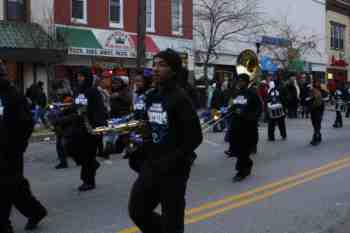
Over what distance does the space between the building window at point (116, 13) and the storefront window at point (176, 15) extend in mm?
3828

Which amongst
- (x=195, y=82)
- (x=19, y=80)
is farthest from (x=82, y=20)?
(x=195, y=82)

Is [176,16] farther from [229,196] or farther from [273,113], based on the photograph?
[229,196]

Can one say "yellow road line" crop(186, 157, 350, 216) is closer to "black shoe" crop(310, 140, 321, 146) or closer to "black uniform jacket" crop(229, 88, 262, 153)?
"black uniform jacket" crop(229, 88, 262, 153)

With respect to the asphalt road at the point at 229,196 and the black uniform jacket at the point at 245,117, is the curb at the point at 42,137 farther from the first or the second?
the black uniform jacket at the point at 245,117

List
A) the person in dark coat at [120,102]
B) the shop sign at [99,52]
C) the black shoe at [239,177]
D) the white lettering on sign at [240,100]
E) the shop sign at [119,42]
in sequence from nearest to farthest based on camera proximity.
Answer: the black shoe at [239,177], the white lettering on sign at [240,100], the person in dark coat at [120,102], the shop sign at [99,52], the shop sign at [119,42]

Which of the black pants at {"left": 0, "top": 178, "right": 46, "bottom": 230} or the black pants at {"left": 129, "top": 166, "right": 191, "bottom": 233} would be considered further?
the black pants at {"left": 0, "top": 178, "right": 46, "bottom": 230}

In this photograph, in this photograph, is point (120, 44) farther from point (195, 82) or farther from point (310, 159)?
point (310, 159)

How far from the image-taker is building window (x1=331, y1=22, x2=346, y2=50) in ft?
172

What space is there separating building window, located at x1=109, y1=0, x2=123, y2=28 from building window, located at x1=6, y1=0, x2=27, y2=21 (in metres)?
4.76

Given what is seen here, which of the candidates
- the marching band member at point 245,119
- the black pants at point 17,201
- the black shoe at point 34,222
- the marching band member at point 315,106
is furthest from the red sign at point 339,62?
the black pants at point 17,201

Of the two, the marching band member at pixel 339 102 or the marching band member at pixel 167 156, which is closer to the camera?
the marching band member at pixel 167 156

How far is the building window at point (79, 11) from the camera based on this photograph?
25969mm

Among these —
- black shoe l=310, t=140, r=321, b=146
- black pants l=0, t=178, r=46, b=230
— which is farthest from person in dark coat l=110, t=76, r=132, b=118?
black shoe l=310, t=140, r=321, b=146

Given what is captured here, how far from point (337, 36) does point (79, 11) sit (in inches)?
1260
